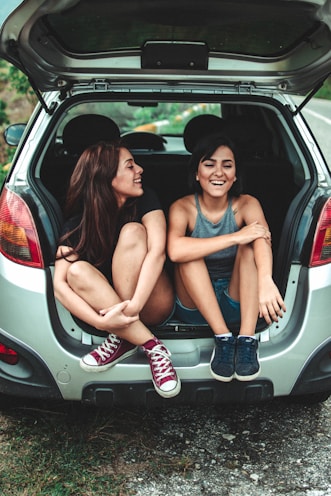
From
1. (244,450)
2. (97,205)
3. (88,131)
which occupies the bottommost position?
(244,450)

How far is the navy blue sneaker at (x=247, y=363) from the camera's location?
8.89ft

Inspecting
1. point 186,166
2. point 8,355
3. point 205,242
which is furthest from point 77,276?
point 186,166

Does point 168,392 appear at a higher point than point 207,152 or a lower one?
lower

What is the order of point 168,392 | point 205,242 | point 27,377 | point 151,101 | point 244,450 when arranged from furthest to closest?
point 151,101, point 244,450, point 205,242, point 27,377, point 168,392

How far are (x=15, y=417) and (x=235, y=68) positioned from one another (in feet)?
6.59

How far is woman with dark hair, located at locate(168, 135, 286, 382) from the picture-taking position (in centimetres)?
274

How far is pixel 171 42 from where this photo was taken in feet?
9.55

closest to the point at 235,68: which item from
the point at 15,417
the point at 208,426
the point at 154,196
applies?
the point at 154,196

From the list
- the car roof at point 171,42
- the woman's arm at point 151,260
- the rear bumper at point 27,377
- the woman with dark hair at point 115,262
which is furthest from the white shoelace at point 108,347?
the car roof at point 171,42

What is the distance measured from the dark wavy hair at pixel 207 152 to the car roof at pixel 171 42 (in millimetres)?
288

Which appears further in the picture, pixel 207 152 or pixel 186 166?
pixel 186 166

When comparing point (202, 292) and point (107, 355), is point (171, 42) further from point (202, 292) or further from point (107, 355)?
point (107, 355)

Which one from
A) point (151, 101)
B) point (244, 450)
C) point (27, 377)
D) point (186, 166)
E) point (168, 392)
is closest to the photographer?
point (168, 392)

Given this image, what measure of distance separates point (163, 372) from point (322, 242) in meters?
0.88
